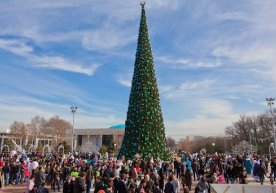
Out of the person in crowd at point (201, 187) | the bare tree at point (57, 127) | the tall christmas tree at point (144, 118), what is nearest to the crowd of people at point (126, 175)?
the person in crowd at point (201, 187)

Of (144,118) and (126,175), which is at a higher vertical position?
(144,118)

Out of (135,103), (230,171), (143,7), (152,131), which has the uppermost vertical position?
(143,7)

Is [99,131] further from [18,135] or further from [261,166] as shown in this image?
[261,166]

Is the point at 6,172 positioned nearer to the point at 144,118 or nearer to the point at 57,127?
the point at 144,118

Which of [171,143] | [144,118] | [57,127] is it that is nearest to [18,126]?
[57,127]

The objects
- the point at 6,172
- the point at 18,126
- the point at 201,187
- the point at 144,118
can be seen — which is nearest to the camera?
the point at 201,187

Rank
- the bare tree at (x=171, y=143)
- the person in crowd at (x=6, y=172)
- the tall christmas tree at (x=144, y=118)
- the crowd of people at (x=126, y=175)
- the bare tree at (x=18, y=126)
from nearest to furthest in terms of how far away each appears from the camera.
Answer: the crowd of people at (x=126, y=175) → the person in crowd at (x=6, y=172) → the tall christmas tree at (x=144, y=118) → the bare tree at (x=18, y=126) → the bare tree at (x=171, y=143)

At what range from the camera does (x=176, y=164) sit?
770 inches

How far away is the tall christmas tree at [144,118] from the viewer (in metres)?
23.1

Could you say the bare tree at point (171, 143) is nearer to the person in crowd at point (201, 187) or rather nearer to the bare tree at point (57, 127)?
the bare tree at point (57, 127)

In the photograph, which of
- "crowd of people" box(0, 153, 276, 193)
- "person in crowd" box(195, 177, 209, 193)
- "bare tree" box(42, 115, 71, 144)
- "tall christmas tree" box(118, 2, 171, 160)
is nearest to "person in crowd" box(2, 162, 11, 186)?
"crowd of people" box(0, 153, 276, 193)

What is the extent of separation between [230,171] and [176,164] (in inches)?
142

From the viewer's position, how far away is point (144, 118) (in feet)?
77.2

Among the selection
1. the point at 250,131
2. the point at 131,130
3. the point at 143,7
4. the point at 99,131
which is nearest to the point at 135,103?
the point at 131,130
